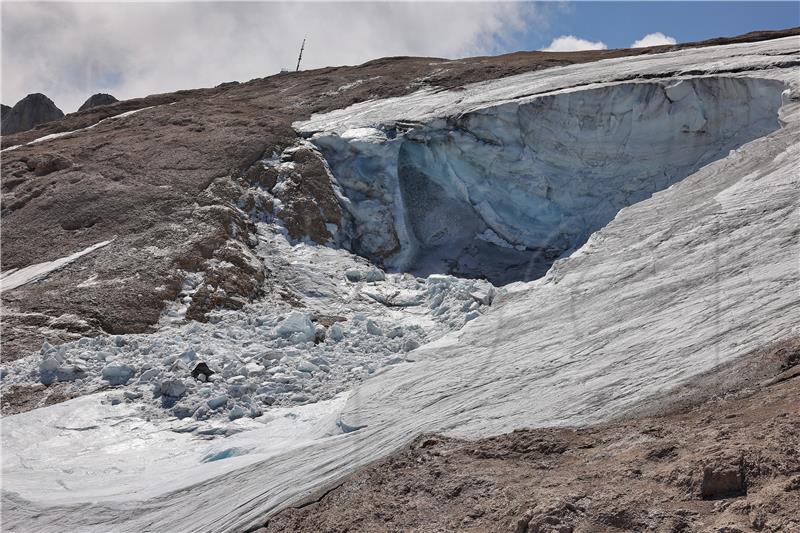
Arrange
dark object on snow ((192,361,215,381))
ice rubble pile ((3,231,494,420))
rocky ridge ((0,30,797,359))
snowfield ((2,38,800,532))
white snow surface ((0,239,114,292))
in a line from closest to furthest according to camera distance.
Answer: snowfield ((2,38,800,532)), ice rubble pile ((3,231,494,420)), dark object on snow ((192,361,215,381)), rocky ridge ((0,30,797,359)), white snow surface ((0,239,114,292))

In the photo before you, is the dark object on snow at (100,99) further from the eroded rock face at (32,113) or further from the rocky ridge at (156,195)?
the rocky ridge at (156,195)

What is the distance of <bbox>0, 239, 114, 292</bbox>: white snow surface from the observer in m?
16.6

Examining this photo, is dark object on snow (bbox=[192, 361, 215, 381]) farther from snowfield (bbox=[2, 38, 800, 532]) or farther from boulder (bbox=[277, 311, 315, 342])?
boulder (bbox=[277, 311, 315, 342])

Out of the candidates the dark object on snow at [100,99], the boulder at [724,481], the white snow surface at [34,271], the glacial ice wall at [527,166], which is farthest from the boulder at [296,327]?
the dark object on snow at [100,99]

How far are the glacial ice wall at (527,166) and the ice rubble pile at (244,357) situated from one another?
2.92 meters

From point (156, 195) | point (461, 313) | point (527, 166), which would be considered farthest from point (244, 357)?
point (527, 166)

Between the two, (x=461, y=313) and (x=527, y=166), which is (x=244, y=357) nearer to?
(x=461, y=313)

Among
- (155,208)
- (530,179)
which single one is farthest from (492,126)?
(155,208)

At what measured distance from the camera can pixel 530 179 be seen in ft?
62.1

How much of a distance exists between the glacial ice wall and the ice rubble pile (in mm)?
2925

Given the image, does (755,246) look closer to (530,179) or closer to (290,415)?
(290,415)

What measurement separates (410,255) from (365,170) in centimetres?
251

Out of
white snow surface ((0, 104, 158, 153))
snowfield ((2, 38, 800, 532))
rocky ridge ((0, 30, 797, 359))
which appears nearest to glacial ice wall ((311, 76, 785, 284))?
snowfield ((2, 38, 800, 532))

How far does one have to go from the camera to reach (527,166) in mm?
19016
